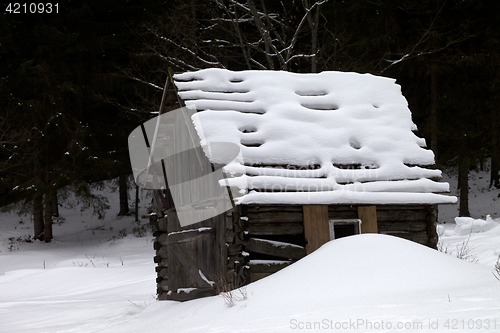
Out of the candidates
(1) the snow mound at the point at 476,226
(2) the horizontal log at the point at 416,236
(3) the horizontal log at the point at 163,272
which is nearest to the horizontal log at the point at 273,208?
(2) the horizontal log at the point at 416,236


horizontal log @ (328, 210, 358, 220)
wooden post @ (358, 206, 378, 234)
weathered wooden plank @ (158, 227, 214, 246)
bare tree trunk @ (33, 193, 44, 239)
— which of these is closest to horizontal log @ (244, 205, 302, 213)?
horizontal log @ (328, 210, 358, 220)

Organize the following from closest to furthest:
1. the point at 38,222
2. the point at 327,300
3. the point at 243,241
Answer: the point at 327,300, the point at 243,241, the point at 38,222

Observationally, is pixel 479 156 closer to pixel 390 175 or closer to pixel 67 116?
pixel 390 175

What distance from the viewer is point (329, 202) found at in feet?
25.6

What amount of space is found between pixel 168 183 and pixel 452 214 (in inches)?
645

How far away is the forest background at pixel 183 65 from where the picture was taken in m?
17.5

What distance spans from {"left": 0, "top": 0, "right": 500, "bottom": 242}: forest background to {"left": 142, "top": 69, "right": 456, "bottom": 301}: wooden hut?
7.08m

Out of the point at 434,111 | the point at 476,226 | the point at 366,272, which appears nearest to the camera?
the point at 366,272

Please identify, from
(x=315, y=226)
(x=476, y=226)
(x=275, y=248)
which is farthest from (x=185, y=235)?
(x=476, y=226)

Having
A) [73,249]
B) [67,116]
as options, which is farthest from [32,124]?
[73,249]

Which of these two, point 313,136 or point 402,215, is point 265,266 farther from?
point 402,215

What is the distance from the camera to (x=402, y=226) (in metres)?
8.73

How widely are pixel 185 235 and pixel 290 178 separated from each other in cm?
245

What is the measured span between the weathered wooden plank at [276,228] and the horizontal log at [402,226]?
1723 millimetres
